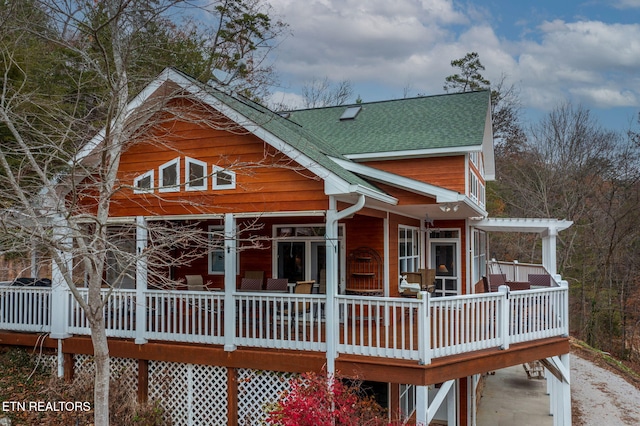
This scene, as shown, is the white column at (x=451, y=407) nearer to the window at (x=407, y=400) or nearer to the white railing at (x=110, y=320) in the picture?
the window at (x=407, y=400)

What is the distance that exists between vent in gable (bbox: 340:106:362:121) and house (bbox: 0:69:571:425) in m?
3.99

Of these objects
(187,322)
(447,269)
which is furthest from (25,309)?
(447,269)

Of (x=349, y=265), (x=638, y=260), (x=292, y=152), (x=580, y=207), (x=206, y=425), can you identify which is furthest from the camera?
(x=580, y=207)

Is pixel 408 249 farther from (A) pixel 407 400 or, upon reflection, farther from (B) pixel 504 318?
(B) pixel 504 318

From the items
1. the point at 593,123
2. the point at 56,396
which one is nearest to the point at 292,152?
the point at 56,396

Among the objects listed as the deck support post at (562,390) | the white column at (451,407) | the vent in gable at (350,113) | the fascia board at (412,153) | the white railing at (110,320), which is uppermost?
the vent in gable at (350,113)

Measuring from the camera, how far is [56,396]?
910 centimetres

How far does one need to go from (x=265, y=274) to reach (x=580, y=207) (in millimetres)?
22020

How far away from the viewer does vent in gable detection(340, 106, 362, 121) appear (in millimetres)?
15930

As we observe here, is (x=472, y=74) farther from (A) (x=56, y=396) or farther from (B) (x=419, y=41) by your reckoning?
(A) (x=56, y=396)

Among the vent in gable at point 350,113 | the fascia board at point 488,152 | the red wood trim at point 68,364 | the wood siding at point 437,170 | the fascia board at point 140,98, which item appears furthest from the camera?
the fascia board at point 488,152

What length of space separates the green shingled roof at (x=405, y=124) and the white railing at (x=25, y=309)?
26.6 ft

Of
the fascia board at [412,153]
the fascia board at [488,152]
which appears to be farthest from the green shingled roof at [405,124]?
the fascia board at [488,152]

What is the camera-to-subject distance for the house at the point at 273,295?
7871 mm
